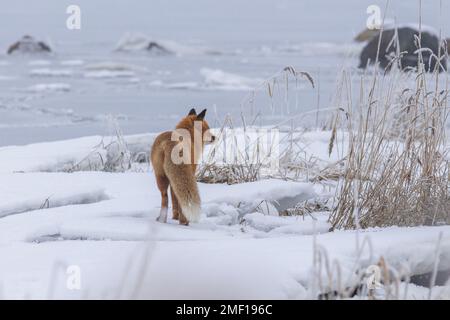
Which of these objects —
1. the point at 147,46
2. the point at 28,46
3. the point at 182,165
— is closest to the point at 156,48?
the point at 147,46

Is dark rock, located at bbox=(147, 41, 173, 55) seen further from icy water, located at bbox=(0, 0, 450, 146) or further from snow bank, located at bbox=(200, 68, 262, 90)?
snow bank, located at bbox=(200, 68, 262, 90)

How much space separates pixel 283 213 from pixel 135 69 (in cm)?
1068

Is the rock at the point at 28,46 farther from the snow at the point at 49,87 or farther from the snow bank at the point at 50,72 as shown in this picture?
the snow at the point at 49,87

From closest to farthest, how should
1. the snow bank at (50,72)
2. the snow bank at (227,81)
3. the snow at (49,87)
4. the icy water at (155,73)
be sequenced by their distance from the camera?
the icy water at (155,73), the snow at (49,87), the snow bank at (227,81), the snow bank at (50,72)

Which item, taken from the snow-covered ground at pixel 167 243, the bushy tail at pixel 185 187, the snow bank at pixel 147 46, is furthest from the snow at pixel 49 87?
the bushy tail at pixel 185 187

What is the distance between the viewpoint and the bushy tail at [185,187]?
3.43 m

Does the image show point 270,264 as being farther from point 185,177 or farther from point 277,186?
point 277,186

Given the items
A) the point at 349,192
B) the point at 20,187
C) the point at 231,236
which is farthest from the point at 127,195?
the point at 349,192

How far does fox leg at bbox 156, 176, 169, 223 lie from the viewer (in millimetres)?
3562

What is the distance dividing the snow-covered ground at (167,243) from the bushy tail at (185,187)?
9cm

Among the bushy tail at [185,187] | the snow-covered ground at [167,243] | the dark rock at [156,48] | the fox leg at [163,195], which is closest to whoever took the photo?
the snow-covered ground at [167,243]

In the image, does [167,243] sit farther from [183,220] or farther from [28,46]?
[28,46]

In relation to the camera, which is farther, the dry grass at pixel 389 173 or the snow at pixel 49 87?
the snow at pixel 49 87
